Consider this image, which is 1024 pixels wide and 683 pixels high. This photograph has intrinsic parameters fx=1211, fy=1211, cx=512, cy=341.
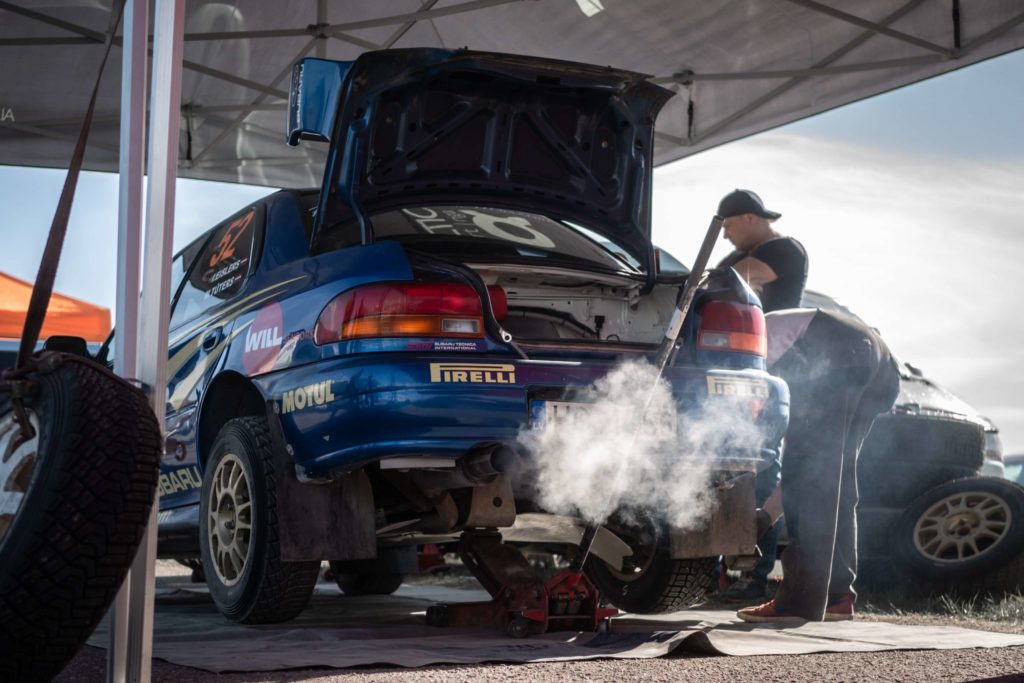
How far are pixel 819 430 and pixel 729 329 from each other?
107 centimetres

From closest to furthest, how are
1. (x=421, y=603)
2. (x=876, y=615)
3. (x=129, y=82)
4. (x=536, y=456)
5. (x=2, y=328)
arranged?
1. (x=129, y=82)
2. (x=536, y=456)
3. (x=876, y=615)
4. (x=421, y=603)
5. (x=2, y=328)

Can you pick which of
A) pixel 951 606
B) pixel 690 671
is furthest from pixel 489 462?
pixel 951 606

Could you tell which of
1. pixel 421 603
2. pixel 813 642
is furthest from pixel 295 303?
pixel 421 603

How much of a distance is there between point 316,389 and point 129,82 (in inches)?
49.6

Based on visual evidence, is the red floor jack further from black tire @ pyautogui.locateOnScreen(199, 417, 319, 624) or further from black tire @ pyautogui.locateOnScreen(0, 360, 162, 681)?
black tire @ pyautogui.locateOnScreen(0, 360, 162, 681)

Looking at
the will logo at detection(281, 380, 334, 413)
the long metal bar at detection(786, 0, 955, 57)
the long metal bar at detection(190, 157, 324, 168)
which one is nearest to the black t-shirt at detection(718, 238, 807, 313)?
the will logo at detection(281, 380, 334, 413)

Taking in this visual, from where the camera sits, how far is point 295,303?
4.09 metres

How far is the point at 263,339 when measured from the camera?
14.0ft

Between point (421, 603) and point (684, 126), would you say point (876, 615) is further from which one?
point (684, 126)

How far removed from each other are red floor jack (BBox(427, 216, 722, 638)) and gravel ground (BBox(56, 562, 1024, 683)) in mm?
503

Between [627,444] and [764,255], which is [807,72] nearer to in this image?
[764,255]

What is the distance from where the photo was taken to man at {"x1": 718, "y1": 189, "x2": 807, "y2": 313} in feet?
18.6

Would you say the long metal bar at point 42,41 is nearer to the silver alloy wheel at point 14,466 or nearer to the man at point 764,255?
the man at point 764,255

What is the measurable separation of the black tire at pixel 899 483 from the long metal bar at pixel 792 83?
125 inches
